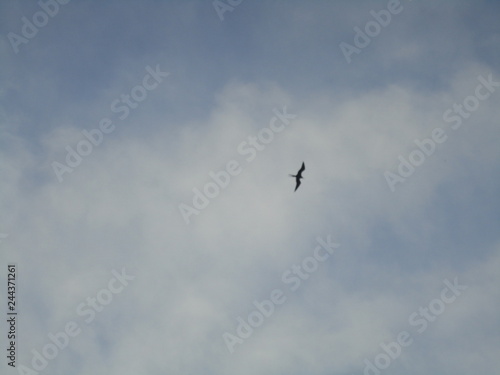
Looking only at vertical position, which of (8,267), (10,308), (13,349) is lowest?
(13,349)

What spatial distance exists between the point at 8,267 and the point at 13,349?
954 centimetres

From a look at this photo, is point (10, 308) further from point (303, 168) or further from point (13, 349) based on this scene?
point (303, 168)

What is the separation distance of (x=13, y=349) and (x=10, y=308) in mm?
5026

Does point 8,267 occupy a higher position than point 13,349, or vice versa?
point 8,267

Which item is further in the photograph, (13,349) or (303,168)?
(303,168)

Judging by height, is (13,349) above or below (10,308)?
below

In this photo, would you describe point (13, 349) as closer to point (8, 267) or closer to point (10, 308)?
point (10, 308)

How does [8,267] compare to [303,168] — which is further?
[303,168]

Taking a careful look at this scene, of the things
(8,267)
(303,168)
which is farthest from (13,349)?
(303,168)

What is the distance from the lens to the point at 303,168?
46875 mm

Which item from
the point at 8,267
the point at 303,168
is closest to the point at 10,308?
the point at 8,267

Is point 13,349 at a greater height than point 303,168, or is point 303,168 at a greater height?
point 303,168

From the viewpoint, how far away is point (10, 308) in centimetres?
4006

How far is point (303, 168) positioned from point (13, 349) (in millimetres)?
40822
